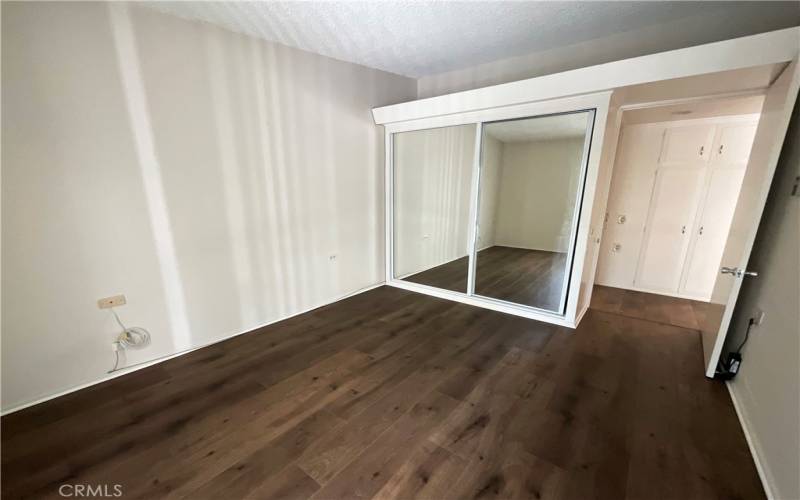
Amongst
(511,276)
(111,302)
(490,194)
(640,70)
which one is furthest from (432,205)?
(111,302)

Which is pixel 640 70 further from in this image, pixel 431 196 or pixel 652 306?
pixel 431 196

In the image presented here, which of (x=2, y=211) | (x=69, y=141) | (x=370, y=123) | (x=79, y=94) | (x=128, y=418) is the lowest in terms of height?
(x=128, y=418)

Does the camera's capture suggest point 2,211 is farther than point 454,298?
No

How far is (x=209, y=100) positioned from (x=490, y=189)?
12.1ft

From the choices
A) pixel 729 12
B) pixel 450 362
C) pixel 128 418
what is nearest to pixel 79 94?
pixel 128 418

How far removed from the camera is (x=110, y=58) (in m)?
2.01

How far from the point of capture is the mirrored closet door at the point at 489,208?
11.4 feet

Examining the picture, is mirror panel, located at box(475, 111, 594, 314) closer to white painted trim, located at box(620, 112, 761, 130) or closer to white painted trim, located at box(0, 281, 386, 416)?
white painted trim, located at box(620, 112, 761, 130)

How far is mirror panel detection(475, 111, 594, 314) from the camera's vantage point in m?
3.15

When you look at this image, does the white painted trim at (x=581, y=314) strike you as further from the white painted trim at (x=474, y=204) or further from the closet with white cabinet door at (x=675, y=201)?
the closet with white cabinet door at (x=675, y=201)

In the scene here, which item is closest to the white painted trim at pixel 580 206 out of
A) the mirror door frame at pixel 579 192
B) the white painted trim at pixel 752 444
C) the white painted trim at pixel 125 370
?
the mirror door frame at pixel 579 192

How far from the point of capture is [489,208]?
483 centimetres

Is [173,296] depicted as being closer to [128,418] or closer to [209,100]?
[128,418]

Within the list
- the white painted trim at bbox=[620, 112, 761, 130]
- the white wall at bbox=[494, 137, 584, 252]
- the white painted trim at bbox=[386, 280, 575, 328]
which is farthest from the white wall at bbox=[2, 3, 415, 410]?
the white painted trim at bbox=[620, 112, 761, 130]
